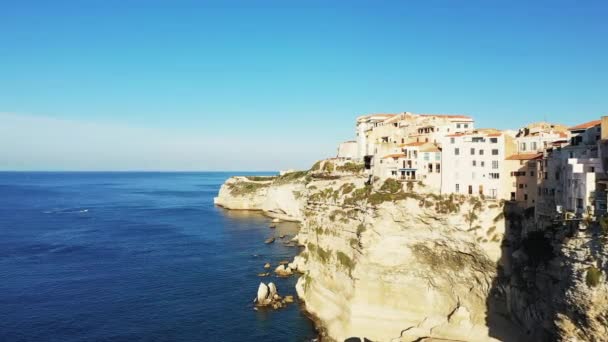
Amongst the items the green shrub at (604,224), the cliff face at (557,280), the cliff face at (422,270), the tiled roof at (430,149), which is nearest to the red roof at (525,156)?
the cliff face at (422,270)

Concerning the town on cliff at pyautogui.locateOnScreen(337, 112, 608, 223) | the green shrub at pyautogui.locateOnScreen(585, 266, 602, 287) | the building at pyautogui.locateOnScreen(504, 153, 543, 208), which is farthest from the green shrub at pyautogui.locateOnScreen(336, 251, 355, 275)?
the green shrub at pyautogui.locateOnScreen(585, 266, 602, 287)

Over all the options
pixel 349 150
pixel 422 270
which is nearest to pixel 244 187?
pixel 349 150

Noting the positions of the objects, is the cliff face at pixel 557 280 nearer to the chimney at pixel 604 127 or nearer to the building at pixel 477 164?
the building at pixel 477 164

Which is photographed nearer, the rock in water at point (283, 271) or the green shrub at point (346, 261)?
the green shrub at point (346, 261)

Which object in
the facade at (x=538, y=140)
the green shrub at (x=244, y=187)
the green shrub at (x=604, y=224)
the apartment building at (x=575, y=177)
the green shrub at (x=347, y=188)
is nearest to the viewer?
the green shrub at (x=604, y=224)

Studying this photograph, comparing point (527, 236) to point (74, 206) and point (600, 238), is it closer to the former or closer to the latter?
point (600, 238)

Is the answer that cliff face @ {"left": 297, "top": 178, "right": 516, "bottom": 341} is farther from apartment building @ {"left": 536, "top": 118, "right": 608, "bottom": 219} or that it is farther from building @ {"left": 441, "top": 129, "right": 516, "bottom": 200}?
apartment building @ {"left": 536, "top": 118, "right": 608, "bottom": 219}

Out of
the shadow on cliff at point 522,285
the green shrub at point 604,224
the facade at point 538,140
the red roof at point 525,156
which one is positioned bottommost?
the shadow on cliff at point 522,285

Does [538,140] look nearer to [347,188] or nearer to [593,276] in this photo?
[347,188]
